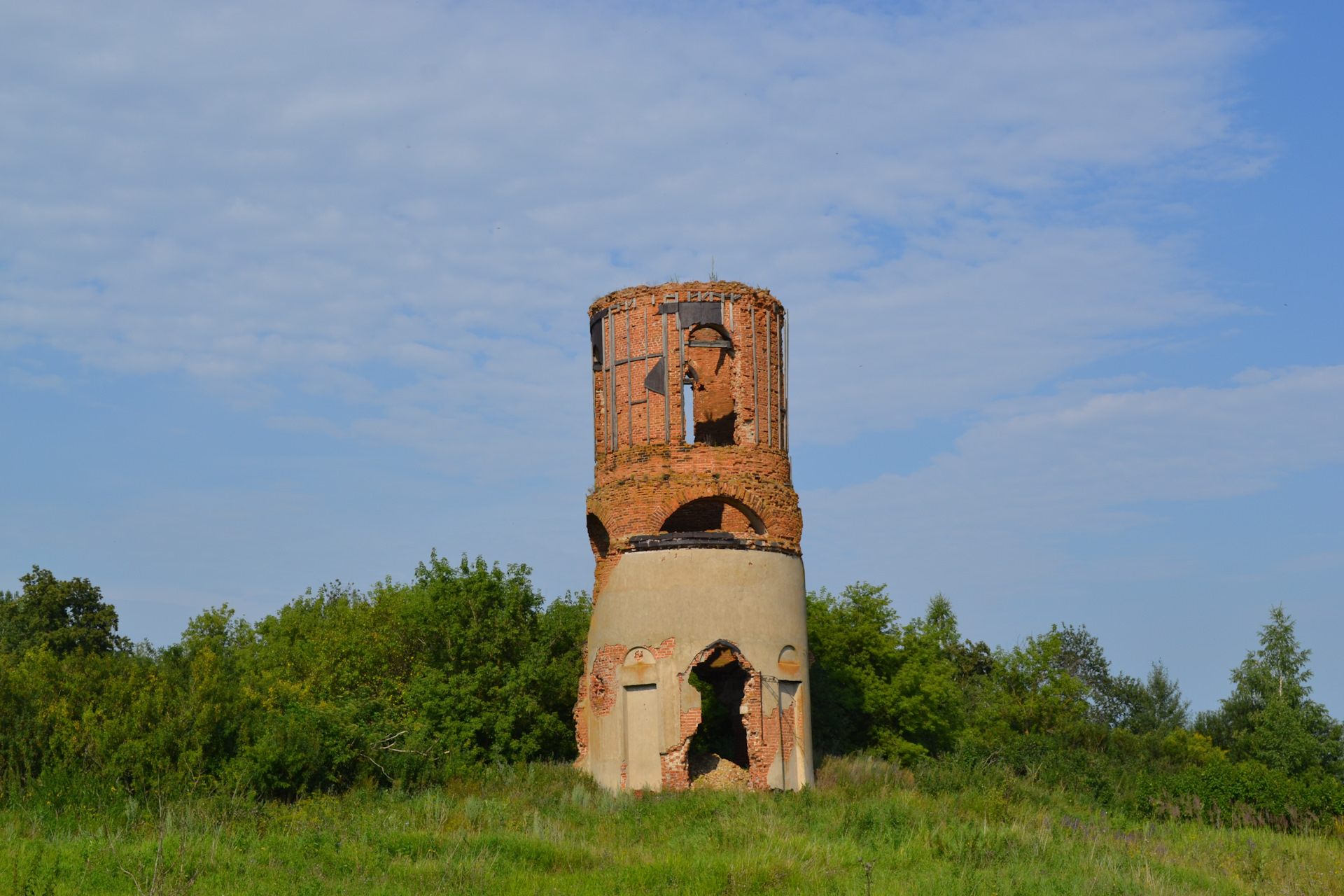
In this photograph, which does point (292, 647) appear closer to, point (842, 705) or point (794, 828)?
point (842, 705)

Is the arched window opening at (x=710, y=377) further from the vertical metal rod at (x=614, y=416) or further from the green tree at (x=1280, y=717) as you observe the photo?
the green tree at (x=1280, y=717)

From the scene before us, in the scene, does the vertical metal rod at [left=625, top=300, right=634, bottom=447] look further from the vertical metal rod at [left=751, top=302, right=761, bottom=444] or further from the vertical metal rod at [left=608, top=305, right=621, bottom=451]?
the vertical metal rod at [left=751, top=302, right=761, bottom=444]

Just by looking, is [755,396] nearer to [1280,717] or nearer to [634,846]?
[634,846]

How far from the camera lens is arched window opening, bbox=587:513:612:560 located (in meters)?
24.2

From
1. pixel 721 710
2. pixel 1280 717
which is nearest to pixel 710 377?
pixel 721 710

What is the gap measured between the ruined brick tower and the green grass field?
118 centimetres

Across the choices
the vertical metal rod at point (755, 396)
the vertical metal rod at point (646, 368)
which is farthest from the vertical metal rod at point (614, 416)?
the vertical metal rod at point (755, 396)

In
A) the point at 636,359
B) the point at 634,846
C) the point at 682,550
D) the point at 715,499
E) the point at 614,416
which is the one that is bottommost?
the point at 634,846

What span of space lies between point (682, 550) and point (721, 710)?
7.74 m

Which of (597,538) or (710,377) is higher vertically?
(710,377)

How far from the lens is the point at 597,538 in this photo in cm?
2439

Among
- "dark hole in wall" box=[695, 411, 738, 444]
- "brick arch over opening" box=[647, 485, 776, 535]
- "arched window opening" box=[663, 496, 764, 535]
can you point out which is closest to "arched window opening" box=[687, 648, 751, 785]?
"arched window opening" box=[663, 496, 764, 535]

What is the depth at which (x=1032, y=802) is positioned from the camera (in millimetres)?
22469

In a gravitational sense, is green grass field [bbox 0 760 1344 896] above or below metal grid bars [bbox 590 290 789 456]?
below
